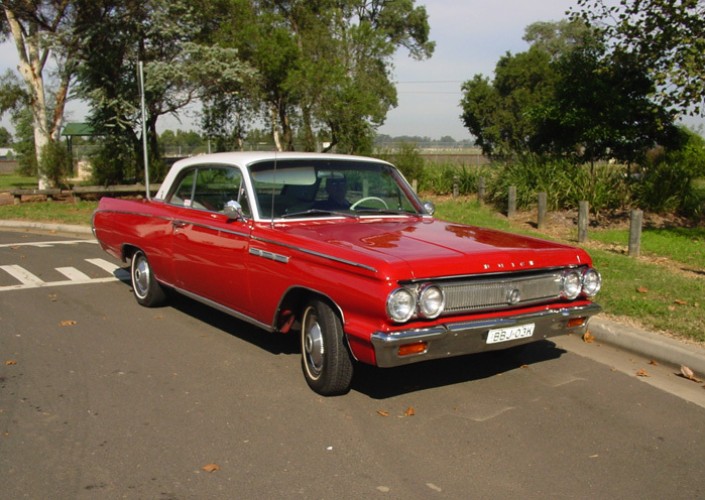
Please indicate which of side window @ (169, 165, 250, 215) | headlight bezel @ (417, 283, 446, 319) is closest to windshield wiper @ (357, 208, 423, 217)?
side window @ (169, 165, 250, 215)

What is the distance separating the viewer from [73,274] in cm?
993

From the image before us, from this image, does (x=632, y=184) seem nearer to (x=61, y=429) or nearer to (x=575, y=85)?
(x=575, y=85)

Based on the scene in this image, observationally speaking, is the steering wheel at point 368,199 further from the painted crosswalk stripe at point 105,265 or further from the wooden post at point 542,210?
the wooden post at point 542,210

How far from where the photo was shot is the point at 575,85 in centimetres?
1677

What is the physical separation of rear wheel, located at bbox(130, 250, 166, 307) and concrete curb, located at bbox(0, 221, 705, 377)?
171 inches

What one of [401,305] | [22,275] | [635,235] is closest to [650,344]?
[401,305]

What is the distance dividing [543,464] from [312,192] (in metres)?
3.02

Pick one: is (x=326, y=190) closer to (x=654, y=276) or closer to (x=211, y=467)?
(x=211, y=467)

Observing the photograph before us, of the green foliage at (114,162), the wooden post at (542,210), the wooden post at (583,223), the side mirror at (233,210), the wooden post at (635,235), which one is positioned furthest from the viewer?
the green foliage at (114,162)

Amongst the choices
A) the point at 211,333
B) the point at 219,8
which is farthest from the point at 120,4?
the point at 211,333

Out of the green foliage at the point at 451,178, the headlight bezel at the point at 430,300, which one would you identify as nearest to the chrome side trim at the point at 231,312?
the headlight bezel at the point at 430,300

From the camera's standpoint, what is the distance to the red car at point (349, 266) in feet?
14.9

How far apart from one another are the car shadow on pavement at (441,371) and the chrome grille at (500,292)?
0.82 m

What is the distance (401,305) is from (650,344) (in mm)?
2722
